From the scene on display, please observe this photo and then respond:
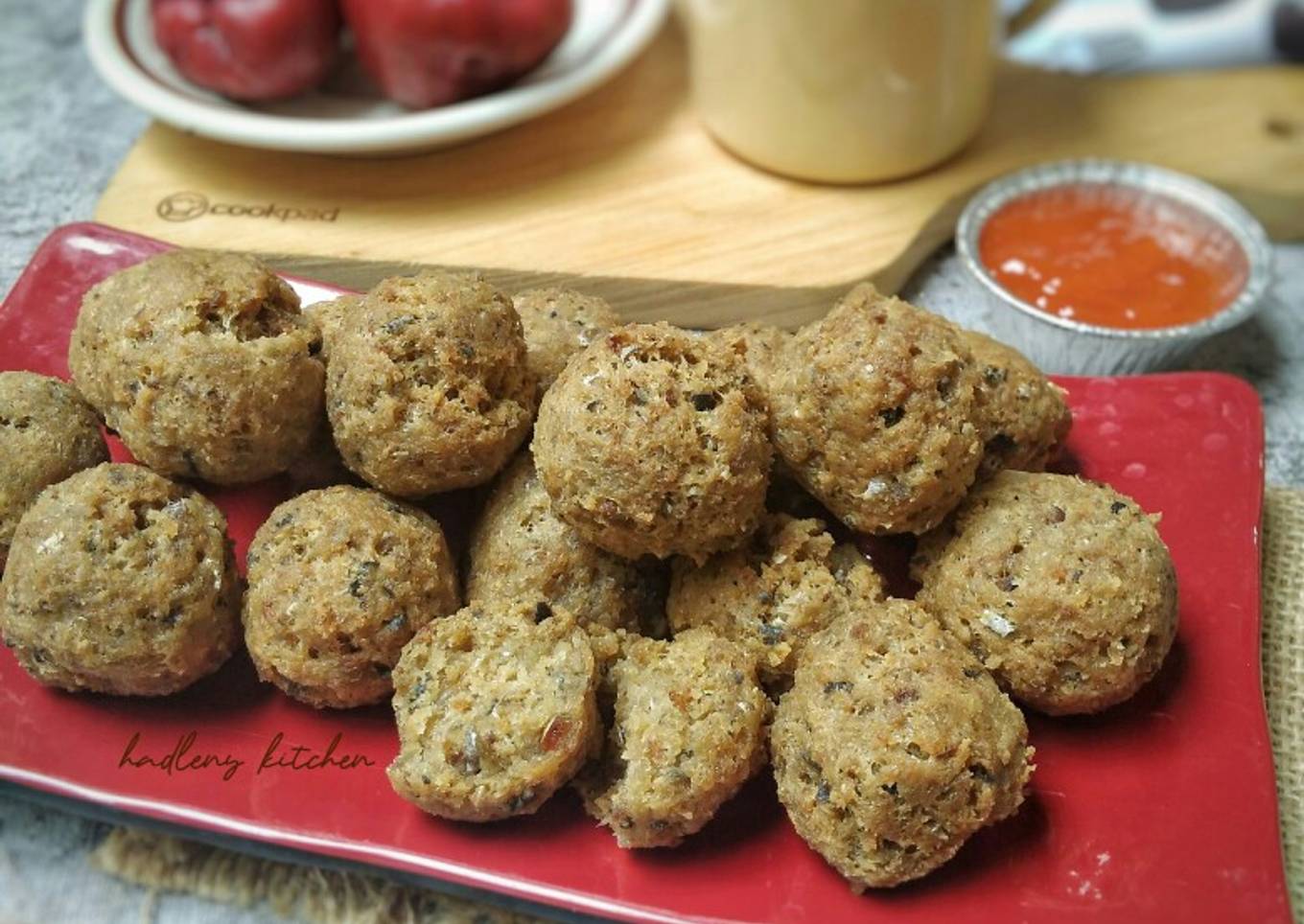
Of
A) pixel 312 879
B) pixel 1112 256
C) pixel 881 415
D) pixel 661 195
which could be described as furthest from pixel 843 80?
pixel 312 879

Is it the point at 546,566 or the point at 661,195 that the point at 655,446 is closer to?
the point at 546,566

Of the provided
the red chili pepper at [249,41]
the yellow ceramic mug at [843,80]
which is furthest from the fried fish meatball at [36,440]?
the yellow ceramic mug at [843,80]

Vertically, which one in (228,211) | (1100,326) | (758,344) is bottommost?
(1100,326)

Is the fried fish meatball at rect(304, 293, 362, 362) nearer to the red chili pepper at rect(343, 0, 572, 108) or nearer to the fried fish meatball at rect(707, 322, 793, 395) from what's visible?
the fried fish meatball at rect(707, 322, 793, 395)

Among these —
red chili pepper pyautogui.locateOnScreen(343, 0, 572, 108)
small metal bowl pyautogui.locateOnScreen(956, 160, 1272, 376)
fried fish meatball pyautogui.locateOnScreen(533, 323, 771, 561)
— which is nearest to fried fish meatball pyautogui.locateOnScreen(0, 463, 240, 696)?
fried fish meatball pyautogui.locateOnScreen(533, 323, 771, 561)

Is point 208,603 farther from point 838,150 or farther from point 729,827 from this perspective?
point 838,150
